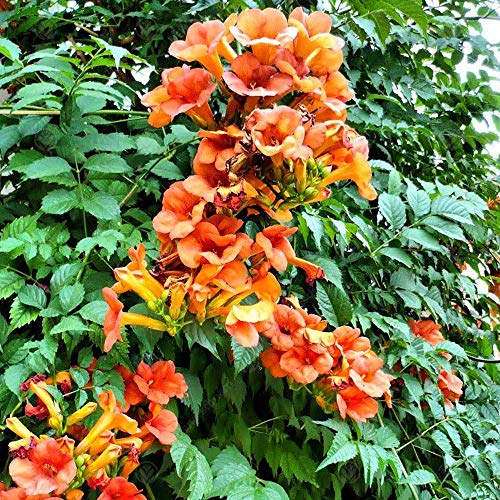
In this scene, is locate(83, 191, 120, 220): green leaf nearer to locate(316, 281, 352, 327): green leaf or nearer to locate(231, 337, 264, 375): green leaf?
locate(231, 337, 264, 375): green leaf

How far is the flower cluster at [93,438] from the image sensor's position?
94 centimetres

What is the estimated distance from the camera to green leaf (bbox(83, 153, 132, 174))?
52.2 inches

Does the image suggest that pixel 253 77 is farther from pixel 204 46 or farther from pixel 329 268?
pixel 329 268

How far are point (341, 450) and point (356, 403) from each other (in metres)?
0.10

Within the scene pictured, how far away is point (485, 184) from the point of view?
2174 mm

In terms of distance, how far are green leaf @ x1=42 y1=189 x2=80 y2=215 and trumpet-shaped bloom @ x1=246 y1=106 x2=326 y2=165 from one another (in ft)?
1.69

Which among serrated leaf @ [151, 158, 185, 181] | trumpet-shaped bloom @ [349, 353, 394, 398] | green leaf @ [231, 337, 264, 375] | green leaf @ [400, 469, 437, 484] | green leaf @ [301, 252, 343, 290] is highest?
serrated leaf @ [151, 158, 185, 181]

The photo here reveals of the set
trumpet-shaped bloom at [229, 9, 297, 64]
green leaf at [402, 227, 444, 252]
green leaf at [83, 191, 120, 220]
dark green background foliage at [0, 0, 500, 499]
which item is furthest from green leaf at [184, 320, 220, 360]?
green leaf at [402, 227, 444, 252]

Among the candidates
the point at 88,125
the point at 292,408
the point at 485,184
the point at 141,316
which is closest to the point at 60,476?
the point at 141,316

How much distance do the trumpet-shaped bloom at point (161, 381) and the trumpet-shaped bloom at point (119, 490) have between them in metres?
0.15

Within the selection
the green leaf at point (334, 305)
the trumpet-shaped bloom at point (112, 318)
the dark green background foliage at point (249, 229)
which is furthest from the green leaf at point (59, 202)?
the green leaf at point (334, 305)

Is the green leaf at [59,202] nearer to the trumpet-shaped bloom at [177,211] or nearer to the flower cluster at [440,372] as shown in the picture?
the trumpet-shaped bloom at [177,211]

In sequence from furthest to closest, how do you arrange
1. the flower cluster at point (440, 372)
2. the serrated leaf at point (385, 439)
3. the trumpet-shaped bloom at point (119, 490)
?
the flower cluster at point (440, 372) → the serrated leaf at point (385, 439) → the trumpet-shaped bloom at point (119, 490)

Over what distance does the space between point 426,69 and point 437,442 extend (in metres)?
1.30
